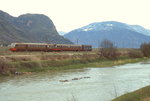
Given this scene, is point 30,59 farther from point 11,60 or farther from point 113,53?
point 113,53

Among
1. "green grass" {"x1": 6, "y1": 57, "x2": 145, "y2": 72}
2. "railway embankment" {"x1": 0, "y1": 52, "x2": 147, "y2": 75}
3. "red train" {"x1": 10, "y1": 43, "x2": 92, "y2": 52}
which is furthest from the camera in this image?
"red train" {"x1": 10, "y1": 43, "x2": 92, "y2": 52}

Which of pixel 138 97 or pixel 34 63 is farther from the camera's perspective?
pixel 34 63

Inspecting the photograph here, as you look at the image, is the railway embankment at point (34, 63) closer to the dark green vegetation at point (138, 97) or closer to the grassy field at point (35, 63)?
the grassy field at point (35, 63)

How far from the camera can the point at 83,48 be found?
11488cm

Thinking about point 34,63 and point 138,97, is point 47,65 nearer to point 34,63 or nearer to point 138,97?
point 34,63

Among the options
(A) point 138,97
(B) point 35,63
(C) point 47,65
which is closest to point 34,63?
(B) point 35,63

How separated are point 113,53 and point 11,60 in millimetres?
50106

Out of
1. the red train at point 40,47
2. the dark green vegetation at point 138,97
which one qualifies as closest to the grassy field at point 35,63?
the red train at point 40,47

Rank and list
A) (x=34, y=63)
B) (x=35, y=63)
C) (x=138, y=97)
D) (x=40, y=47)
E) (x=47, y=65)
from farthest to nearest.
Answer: (x=40, y=47) → (x=47, y=65) → (x=35, y=63) → (x=34, y=63) → (x=138, y=97)

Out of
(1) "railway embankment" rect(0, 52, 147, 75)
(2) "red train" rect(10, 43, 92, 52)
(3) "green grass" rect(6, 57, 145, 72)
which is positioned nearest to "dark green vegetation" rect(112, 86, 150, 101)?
(1) "railway embankment" rect(0, 52, 147, 75)

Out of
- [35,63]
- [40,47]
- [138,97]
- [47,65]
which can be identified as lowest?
[138,97]

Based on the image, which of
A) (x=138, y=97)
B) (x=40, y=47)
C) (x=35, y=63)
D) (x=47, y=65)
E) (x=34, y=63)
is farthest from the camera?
(x=40, y=47)

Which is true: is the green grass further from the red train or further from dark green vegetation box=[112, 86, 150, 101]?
dark green vegetation box=[112, 86, 150, 101]

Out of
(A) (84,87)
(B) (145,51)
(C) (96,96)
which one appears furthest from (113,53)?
(C) (96,96)
